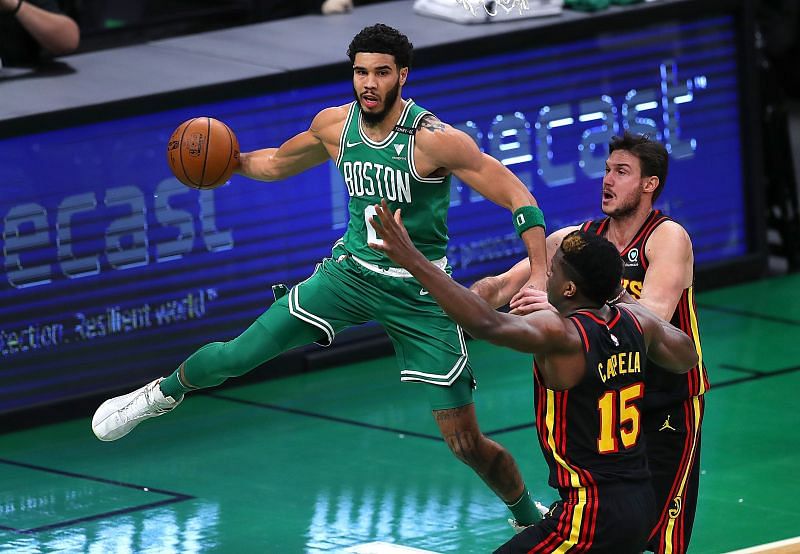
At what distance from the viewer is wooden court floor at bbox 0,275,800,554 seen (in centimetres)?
855

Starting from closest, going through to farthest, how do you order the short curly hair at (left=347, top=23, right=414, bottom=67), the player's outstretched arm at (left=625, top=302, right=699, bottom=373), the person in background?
the player's outstretched arm at (left=625, top=302, right=699, bottom=373)
the short curly hair at (left=347, top=23, right=414, bottom=67)
the person in background

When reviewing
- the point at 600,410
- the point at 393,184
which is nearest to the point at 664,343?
the point at 600,410

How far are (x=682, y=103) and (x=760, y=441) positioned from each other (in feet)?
12.9

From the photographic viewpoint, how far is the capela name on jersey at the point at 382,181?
7.91m

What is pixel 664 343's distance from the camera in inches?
248

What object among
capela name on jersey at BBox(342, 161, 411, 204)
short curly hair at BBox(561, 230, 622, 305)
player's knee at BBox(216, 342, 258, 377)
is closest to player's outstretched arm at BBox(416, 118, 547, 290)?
capela name on jersey at BBox(342, 161, 411, 204)

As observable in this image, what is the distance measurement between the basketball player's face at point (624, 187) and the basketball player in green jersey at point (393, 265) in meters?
0.55

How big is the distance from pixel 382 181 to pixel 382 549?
1.80 metres

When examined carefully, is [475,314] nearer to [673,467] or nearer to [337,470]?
[673,467]

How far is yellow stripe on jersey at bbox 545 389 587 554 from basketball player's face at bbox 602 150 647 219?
1.36 meters

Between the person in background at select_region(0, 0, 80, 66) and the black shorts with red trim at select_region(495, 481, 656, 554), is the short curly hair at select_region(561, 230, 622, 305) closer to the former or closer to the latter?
the black shorts with red trim at select_region(495, 481, 656, 554)

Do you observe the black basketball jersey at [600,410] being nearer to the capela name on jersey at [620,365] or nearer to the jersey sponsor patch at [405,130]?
the capela name on jersey at [620,365]

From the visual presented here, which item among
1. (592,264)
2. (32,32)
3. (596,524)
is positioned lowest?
(596,524)

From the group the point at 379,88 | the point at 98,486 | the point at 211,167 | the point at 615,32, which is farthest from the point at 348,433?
the point at 615,32
